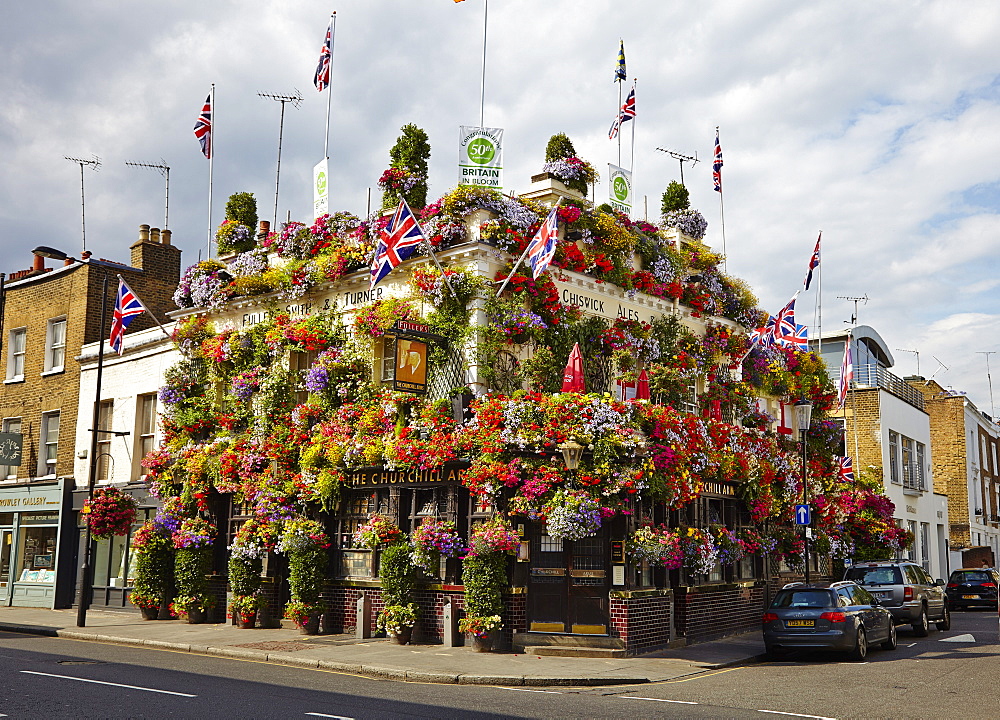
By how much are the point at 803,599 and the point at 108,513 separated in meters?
16.2

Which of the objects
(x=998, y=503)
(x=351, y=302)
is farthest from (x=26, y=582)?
(x=998, y=503)

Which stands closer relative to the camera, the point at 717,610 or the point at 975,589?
the point at 717,610

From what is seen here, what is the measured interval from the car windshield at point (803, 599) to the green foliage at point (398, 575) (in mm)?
6922

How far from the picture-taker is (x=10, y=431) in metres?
29.9

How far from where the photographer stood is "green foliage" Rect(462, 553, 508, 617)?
16922 mm

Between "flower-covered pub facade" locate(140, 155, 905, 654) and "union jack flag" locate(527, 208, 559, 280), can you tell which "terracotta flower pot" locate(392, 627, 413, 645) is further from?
"union jack flag" locate(527, 208, 559, 280)

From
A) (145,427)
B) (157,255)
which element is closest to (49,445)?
(145,427)

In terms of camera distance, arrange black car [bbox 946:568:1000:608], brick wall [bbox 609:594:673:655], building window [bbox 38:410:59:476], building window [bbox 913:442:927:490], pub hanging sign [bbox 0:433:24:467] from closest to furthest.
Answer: brick wall [bbox 609:594:673:655]
building window [bbox 38:410:59:476]
pub hanging sign [bbox 0:433:24:467]
black car [bbox 946:568:1000:608]
building window [bbox 913:442:927:490]

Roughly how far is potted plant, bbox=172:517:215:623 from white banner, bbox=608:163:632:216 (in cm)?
1255

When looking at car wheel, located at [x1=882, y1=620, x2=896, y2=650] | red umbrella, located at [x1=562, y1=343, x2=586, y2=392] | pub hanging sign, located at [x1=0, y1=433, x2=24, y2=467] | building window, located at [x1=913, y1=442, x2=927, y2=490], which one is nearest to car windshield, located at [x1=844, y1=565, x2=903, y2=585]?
car wheel, located at [x1=882, y1=620, x2=896, y2=650]

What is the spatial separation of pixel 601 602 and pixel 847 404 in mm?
25726

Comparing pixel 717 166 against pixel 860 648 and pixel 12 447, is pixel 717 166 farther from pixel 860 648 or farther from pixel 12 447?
pixel 12 447

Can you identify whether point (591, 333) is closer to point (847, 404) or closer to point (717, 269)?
point (717, 269)

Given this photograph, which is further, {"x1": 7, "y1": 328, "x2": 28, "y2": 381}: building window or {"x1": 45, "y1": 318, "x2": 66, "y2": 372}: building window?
{"x1": 7, "y1": 328, "x2": 28, "y2": 381}: building window
